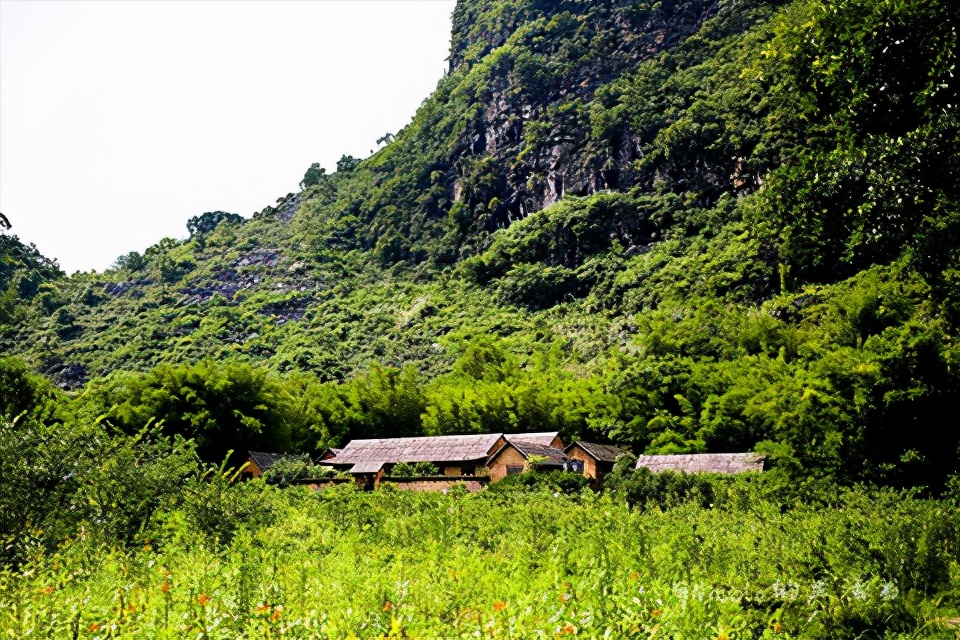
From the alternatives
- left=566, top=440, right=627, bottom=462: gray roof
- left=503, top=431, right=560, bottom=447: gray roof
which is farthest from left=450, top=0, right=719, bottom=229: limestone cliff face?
left=503, top=431, right=560, bottom=447: gray roof

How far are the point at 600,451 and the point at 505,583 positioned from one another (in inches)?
1469

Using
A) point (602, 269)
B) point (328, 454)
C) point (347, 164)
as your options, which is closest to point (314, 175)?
point (347, 164)

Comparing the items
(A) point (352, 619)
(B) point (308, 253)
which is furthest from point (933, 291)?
(B) point (308, 253)

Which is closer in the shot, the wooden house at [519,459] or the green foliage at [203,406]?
the wooden house at [519,459]

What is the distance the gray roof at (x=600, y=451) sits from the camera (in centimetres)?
4222

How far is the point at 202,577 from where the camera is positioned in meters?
7.19

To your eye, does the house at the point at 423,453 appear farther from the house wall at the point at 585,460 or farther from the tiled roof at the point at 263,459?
the house wall at the point at 585,460

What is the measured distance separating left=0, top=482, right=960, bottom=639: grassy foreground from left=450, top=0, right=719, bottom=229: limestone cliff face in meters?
100

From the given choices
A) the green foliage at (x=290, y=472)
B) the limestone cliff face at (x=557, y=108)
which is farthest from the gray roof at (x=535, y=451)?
the limestone cliff face at (x=557, y=108)

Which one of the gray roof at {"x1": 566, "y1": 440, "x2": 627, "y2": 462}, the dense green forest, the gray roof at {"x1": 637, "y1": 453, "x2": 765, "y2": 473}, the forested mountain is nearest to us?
the dense green forest

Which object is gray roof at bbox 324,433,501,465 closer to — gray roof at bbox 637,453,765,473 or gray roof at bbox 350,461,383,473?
gray roof at bbox 350,461,383,473

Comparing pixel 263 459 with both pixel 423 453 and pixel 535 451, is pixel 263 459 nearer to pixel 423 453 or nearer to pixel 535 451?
pixel 423 453

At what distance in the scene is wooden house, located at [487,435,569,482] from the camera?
39.6 meters

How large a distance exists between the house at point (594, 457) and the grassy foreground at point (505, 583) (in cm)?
3057
